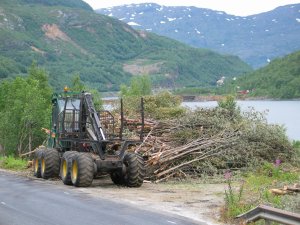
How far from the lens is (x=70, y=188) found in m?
18.1

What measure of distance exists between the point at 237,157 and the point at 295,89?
5794 inches

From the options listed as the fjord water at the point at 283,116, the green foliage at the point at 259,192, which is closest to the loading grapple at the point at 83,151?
the green foliage at the point at 259,192

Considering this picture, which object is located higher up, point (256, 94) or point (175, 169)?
point (256, 94)

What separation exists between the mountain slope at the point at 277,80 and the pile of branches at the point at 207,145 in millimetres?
140824

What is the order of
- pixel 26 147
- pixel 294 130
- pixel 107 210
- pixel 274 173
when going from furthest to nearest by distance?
pixel 294 130
pixel 26 147
pixel 274 173
pixel 107 210

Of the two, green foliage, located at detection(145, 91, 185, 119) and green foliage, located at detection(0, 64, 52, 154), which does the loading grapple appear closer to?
green foliage, located at detection(145, 91, 185, 119)

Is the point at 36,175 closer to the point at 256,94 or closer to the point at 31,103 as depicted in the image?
the point at 31,103

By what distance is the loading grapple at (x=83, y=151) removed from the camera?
1822 centimetres

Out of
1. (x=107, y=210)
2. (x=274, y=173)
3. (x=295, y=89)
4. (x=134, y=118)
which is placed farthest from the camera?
(x=295, y=89)

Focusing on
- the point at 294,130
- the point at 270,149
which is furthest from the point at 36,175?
the point at 294,130

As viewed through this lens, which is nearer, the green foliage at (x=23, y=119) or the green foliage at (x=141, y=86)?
the green foliage at (x=23, y=119)

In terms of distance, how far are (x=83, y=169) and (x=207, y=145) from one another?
600 centimetres

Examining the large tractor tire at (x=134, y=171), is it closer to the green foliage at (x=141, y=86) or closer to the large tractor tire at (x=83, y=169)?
the large tractor tire at (x=83, y=169)

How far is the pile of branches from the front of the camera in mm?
21125
